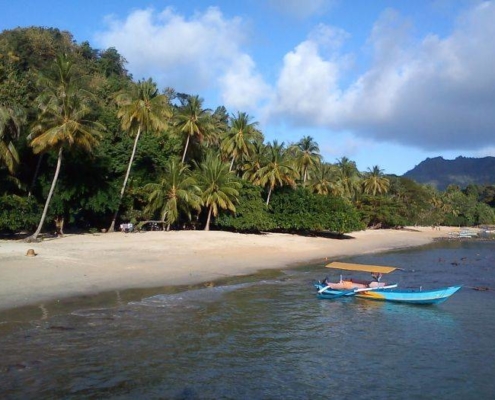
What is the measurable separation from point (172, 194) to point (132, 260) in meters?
16.3

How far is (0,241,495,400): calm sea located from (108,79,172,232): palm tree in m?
22.4

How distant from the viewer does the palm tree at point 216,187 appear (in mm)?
47125

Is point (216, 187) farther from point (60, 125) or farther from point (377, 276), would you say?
point (377, 276)

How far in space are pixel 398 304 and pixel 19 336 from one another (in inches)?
604

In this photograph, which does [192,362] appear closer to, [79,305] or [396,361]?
[396,361]

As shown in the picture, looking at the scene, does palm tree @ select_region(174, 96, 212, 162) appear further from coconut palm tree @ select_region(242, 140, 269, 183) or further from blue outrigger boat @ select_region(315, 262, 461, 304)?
blue outrigger boat @ select_region(315, 262, 461, 304)

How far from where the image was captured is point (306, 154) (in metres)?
63.4

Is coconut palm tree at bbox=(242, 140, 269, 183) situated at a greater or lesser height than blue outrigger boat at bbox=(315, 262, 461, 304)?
greater

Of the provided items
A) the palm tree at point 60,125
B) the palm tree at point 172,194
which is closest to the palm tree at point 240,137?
the palm tree at point 172,194

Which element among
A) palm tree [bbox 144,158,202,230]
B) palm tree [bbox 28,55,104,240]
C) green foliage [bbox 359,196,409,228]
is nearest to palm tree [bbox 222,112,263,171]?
palm tree [bbox 144,158,202,230]

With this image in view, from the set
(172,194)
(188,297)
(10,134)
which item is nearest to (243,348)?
(188,297)

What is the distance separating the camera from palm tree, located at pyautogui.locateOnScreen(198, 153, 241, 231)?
155 ft

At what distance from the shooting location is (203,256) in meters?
32.6

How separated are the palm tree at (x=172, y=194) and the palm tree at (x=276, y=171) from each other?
427 inches
